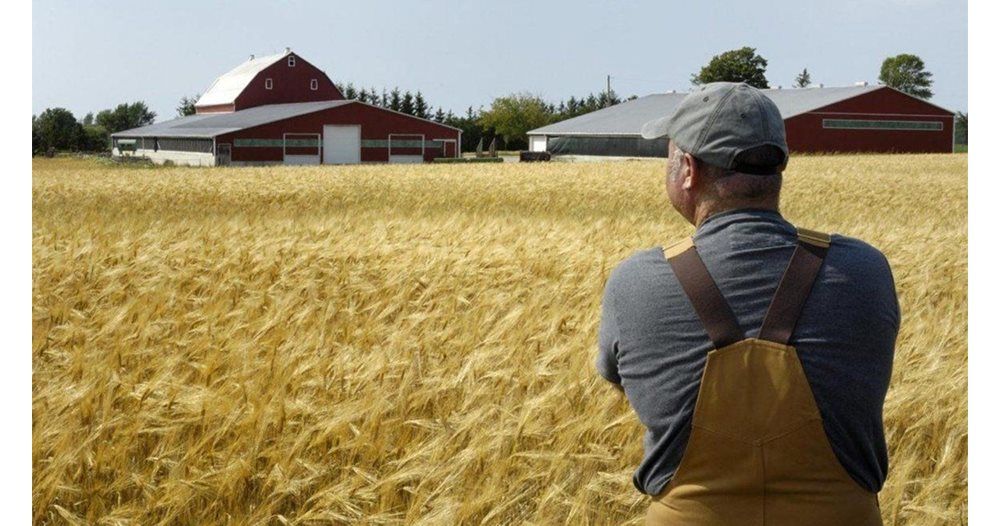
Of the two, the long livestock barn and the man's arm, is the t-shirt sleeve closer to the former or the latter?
the man's arm

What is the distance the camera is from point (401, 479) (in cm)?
Result: 371

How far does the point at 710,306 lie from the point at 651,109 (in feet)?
234

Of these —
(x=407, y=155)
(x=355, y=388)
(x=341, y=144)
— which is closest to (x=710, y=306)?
(x=355, y=388)

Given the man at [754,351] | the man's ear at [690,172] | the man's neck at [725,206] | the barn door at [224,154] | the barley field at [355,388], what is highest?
the barn door at [224,154]

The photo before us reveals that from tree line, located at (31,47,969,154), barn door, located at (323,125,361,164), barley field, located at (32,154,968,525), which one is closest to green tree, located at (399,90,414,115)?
tree line, located at (31,47,969,154)

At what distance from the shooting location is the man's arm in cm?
259

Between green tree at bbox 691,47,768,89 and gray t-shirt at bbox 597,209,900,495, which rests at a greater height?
green tree at bbox 691,47,768,89

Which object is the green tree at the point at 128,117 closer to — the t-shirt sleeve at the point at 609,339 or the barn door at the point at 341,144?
the barn door at the point at 341,144

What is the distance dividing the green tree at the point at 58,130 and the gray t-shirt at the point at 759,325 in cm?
8313

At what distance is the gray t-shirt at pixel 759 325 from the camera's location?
2447mm

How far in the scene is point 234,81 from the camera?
79875 millimetres

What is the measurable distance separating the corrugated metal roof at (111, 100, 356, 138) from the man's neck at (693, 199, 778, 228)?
184 ft

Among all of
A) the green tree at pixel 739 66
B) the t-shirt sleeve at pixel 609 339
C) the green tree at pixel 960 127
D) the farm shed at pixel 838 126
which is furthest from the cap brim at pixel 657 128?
the green tree at pixel 739 66

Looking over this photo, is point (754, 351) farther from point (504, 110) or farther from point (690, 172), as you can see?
point (504, 110)
